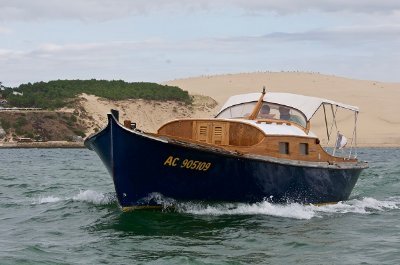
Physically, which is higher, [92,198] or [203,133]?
[203,133]

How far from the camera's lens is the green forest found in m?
76.6

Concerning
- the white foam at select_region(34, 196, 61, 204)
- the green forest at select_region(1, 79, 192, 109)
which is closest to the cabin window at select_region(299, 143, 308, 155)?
the white foam at select_region(34, 196, 61, 204)

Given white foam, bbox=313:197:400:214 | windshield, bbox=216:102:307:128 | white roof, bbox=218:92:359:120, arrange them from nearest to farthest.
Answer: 1. white foam, bbox=313:197:400:214
2. windshield, bbox=216:102:307:128
3. white roof, bbox=218:92:359:120

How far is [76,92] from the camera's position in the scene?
3221 inches

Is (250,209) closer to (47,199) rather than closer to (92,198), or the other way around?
(92,198)

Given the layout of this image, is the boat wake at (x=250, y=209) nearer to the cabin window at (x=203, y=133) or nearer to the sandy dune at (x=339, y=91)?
the cabin window at (x=203, y=133)

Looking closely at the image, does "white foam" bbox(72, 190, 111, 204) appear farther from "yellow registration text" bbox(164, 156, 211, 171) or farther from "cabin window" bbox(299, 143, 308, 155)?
"cabin window" bbox(299, 143, 308, 155)

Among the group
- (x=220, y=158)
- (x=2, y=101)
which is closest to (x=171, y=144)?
(x=220, y=158)

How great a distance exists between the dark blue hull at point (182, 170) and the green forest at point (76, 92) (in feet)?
186

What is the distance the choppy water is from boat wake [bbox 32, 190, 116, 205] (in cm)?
3

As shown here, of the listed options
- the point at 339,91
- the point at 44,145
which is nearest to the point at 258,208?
the point at 44,145

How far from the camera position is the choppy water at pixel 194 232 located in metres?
14.6

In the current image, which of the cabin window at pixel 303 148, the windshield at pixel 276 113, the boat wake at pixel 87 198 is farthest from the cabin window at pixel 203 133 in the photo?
the boat wake at pixel 87 198

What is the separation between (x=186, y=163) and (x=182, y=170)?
0.24m
